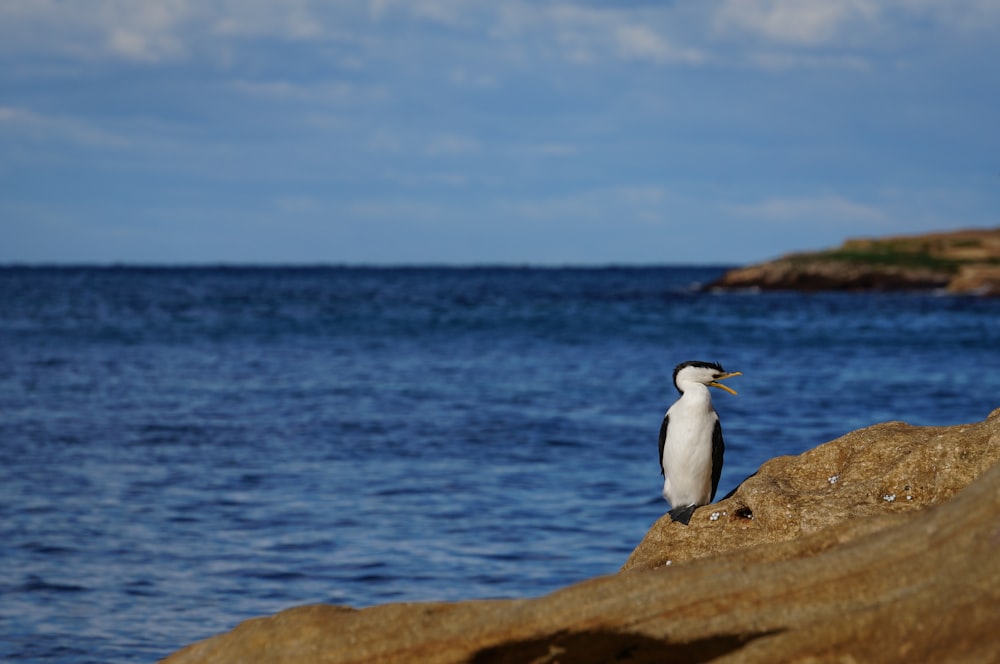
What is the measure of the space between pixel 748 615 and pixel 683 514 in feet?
11.2

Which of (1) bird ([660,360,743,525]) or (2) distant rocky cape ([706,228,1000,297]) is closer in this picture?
(1) bird ([660,360,743,525])

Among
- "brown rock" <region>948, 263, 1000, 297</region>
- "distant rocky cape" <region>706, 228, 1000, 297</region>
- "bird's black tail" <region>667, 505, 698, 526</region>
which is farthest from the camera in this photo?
"distant rocky cape" <region>706, 228, 1000, 297</region>

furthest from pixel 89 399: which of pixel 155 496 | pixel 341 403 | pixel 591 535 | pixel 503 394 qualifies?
pixel 591 535

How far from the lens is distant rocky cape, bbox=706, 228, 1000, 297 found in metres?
98.8

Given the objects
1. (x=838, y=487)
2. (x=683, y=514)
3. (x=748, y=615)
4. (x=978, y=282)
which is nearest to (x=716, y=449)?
(x=683, y=514)

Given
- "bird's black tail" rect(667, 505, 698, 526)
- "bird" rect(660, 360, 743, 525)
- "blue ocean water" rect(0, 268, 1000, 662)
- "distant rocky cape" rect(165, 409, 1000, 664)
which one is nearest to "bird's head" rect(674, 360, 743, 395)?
"bird" rect(660, 360, 743, 525)

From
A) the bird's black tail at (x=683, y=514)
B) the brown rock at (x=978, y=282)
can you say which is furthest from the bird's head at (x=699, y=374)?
the brown rock at (x=978, y=282)

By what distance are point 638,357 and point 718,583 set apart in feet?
118

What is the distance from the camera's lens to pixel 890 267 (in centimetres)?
10288

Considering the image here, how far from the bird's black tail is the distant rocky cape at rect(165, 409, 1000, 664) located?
265 centimetres

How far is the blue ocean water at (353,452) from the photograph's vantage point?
12453mm

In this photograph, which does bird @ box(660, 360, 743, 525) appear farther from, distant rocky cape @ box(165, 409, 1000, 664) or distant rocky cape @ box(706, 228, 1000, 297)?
distant rocky cape @ box(706, 228, 1000, 297)

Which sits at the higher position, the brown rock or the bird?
the brown rock

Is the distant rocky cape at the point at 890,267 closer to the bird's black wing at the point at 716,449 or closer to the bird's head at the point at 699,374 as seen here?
the bird's black wing at the point at 716,449
